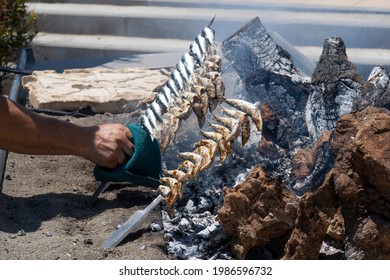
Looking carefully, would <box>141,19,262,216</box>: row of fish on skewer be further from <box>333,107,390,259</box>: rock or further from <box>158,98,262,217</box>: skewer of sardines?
<box>333,107,390,259</box>: rock

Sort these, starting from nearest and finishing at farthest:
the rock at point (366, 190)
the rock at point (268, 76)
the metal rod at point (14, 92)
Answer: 1. the rock at point (366, 190)
2. the metal rod at point (14, 92)
3. the rock at point (268, 76)

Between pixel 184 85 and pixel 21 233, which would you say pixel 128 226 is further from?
pixel 184 85

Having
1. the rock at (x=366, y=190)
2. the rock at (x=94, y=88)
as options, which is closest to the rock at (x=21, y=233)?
the rock at (x=366, y=190)

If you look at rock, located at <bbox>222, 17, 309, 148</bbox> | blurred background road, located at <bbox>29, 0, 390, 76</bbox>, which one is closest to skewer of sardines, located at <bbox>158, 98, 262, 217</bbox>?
rock, located at <bbox>222, 17, 309, 148</bbox>

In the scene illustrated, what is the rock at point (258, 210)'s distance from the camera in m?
3.18

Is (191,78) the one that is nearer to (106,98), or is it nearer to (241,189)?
(241,189)

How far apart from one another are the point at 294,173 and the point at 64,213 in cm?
104

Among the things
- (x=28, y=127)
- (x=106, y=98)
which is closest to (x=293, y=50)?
(x=106, y=98)

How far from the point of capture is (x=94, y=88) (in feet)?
17.4

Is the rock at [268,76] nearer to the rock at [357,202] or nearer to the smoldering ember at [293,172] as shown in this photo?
the smoldering ember at [293,172]

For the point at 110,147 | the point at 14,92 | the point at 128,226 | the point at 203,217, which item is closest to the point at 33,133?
the point at 110,147

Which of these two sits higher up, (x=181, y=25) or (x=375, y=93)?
(x=375, y=93)

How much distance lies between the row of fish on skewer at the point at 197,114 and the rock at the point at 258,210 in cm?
27

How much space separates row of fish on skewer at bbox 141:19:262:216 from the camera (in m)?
3.46
